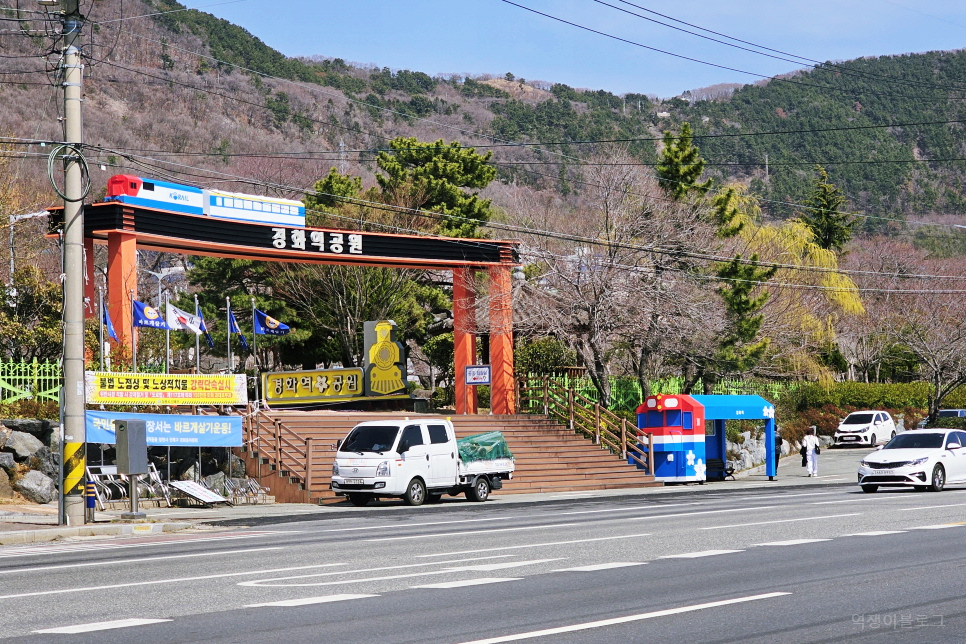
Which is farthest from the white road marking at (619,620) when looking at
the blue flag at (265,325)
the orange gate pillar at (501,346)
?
the orange gate pillar at (501,346)

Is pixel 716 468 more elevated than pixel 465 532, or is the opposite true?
pixel 465 532

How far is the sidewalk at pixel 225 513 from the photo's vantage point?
19516 millimetres

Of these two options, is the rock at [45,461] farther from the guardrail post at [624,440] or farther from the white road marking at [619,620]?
the white road marking at [619,620]

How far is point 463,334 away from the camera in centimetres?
3900

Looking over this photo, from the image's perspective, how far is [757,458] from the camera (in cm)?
4612

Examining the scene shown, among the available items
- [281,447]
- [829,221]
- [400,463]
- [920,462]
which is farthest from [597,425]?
[829,221]

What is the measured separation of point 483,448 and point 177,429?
7346 millimetres

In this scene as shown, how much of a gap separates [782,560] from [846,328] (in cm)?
5141

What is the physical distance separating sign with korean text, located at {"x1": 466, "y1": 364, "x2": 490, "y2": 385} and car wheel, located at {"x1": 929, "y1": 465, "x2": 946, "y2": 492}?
1501cm

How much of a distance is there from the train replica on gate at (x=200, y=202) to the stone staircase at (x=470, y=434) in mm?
5704

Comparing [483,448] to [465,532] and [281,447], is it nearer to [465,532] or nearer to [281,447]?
[281,447]

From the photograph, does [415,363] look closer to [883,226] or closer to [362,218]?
[362,218]

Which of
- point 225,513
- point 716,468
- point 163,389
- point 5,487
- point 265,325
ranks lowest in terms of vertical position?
point 716,468

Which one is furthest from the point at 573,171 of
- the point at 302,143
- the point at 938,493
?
the point at 938,493
